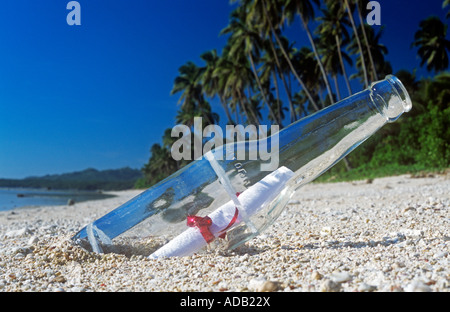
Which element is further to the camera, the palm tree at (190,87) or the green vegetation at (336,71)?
the palm tree at (190,87)

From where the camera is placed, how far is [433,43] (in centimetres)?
3269

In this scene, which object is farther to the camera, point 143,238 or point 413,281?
point 143,238

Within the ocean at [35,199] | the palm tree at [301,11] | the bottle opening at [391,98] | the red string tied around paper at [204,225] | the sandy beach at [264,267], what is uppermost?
the palm tree at [301,11]

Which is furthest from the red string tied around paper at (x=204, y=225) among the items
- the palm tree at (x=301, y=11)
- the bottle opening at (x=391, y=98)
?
the palm tree at (x=301, y=11)

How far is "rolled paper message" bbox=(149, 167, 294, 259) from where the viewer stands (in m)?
2.31

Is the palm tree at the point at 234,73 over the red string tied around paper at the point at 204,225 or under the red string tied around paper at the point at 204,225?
over

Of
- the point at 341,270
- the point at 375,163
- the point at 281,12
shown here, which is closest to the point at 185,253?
the point at 341,270

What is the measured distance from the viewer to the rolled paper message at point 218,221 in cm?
231

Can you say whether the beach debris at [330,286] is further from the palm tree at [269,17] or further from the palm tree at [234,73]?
the palm tree at [234,73]

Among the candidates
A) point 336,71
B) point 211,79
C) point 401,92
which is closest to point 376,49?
point 336,71

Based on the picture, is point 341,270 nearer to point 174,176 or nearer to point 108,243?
point 174,176

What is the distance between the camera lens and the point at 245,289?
5.63 ft

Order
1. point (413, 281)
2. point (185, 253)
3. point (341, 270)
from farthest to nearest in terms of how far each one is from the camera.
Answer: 1. point (185, 253)
2. point (341, 270)
3. point (413, 281)
